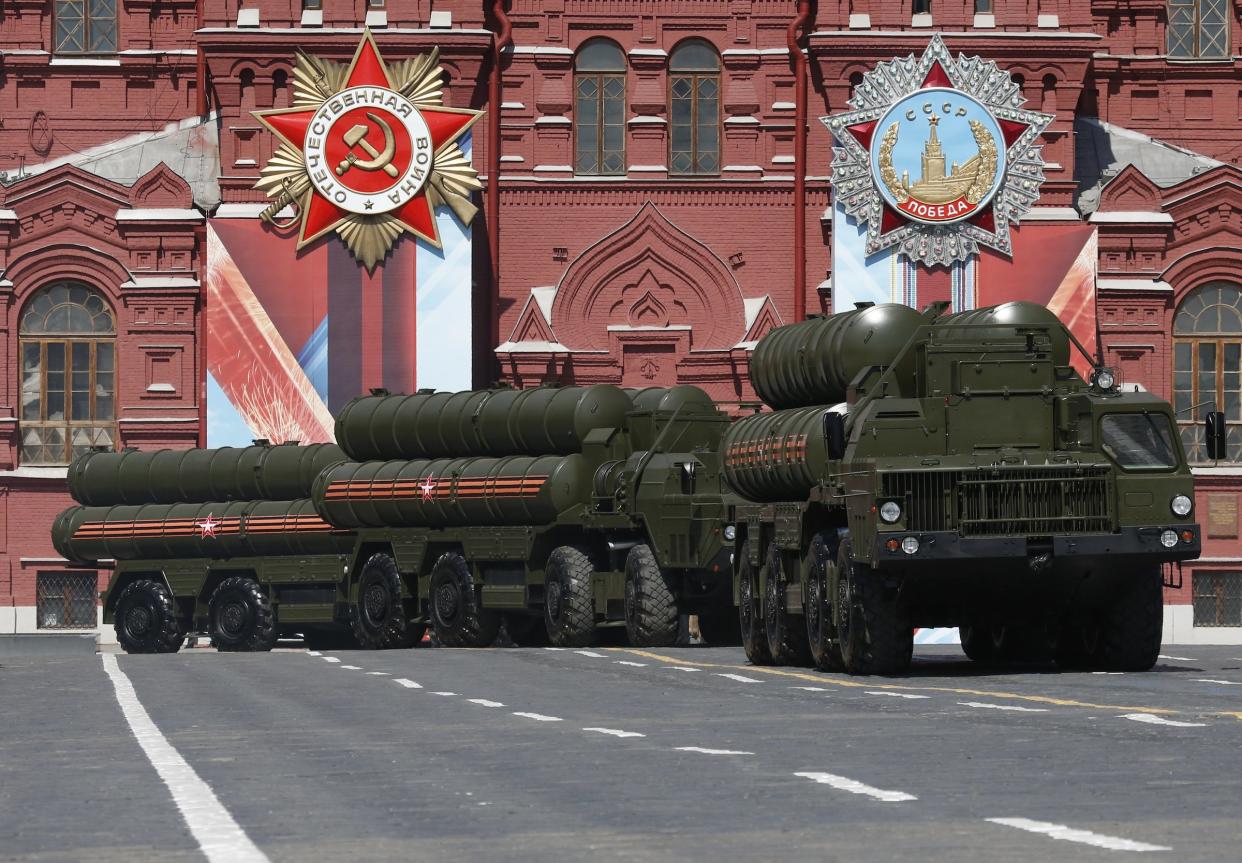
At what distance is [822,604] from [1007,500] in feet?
7.97

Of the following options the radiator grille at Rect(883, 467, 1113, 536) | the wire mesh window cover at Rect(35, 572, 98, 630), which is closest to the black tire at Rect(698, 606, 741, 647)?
the radiator grille at Rect(883, 467, 1113, 536)

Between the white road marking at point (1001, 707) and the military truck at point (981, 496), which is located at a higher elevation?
the military truck at point (981, 496)

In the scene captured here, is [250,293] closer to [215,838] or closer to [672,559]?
[672,559]

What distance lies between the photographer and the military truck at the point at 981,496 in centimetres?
2245

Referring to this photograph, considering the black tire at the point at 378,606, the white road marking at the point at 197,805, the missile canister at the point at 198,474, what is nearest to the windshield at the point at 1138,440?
the white road marking at the point at 197,805

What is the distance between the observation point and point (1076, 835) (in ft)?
31.8

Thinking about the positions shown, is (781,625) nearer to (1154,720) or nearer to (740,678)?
(740,678)

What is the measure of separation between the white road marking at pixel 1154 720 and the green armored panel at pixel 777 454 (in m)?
8.48

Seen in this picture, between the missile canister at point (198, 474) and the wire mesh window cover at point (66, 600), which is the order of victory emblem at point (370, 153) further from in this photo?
the wire mesh window cover at point (66, 600)

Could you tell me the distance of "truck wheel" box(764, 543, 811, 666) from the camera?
1009 inches

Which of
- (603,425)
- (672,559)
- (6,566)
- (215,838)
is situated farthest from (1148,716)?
(6,566)

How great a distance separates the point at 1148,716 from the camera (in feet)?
53.3

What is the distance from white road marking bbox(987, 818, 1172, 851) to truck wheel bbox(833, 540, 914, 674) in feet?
40.9

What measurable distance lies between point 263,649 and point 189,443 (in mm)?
7780
